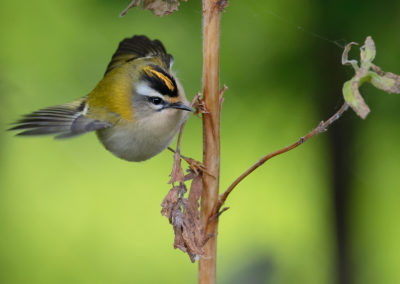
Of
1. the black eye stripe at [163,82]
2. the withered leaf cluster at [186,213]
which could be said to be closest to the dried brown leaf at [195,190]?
the withered leaf cluster at [186,213]

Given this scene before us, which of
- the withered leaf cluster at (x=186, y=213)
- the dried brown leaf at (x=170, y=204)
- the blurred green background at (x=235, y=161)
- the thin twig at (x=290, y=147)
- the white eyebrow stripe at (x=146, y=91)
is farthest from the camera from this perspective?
the blurred green background at (x=235, y=161)

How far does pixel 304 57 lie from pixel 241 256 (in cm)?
121

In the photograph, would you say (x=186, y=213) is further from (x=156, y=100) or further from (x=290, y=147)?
(x=156, y=100)

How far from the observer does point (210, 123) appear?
5.48 ft

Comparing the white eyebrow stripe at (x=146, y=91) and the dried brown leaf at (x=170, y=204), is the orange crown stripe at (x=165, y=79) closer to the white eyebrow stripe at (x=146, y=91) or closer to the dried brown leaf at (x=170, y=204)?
the white eyebrow stripe at (x=146, y=91)

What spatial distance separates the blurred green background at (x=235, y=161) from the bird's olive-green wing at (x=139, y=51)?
1.11ft

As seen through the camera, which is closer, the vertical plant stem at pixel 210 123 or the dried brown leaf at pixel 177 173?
the vertical plant stem at pixel 210 123

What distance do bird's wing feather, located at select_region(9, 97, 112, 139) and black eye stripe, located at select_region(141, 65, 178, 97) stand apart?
335mm

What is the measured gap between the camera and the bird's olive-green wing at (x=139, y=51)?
9.79 feet

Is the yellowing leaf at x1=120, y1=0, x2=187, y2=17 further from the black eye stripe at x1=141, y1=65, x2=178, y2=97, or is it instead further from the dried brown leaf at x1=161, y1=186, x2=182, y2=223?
the black eye stripe at x1=141, y1=65, x2=178, y2=97

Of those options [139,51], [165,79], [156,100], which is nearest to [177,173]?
[165,79]

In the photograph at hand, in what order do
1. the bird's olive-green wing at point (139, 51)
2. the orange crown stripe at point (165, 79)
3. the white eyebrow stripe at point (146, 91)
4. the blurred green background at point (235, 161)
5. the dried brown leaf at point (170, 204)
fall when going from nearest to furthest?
the dried brown leaf at point (170, 204) → the orange crown stripe at point (165, 79) → the white eyebrow stripe at point (146, 91) → the bird's olive-green wing at point (139, 51) → the blurred green background at point (235, 161)

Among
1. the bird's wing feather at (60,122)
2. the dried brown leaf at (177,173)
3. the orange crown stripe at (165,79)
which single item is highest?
the orange crown stripe at (165,79)

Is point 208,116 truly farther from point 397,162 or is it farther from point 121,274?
point 121,274
